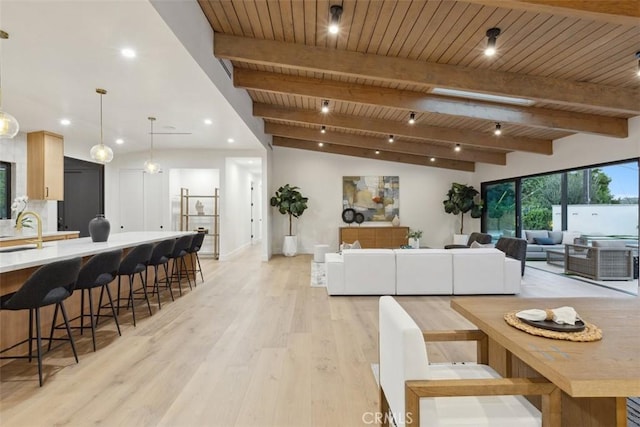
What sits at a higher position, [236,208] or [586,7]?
[586,7]

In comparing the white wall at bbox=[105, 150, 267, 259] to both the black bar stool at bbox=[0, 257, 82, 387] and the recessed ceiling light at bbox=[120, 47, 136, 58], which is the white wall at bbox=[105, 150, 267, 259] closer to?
the recessed ceiling light at bbox=[120, 47, 136, 58]

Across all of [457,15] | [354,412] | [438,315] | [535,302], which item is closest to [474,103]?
[457,15]

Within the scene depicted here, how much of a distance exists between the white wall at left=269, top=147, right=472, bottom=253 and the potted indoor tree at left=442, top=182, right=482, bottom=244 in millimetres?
582

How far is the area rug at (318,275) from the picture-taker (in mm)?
5695

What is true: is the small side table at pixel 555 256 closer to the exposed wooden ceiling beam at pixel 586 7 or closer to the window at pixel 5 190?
the exposed wooden ceiling beam at pixel 586 7

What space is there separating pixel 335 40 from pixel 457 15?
128cm

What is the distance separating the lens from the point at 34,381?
97.0 inches

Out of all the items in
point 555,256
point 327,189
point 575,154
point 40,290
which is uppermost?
point 575,154

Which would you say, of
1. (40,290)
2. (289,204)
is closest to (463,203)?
(289,204)

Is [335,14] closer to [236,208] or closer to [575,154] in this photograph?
[575,154]

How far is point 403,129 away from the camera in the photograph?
6895 mm

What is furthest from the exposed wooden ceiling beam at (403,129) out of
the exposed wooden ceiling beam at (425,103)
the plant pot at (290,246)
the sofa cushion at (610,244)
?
the plant pot at (290,246)

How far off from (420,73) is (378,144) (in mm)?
4422

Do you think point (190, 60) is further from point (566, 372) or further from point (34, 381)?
point (566, 372)
